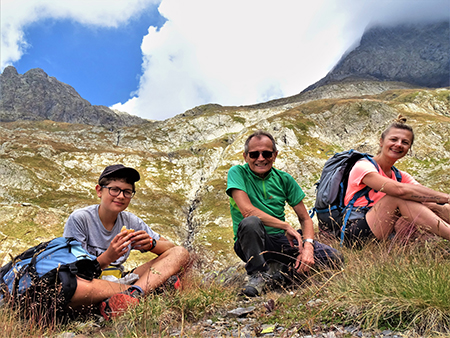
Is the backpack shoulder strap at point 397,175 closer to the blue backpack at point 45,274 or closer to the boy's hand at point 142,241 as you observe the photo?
the boy's hand at point 142,241

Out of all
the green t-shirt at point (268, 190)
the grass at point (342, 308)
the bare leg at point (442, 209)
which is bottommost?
the bare leg at point (442, 209)

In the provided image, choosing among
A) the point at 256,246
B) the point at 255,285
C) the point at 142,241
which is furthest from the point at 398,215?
the point at 142,241

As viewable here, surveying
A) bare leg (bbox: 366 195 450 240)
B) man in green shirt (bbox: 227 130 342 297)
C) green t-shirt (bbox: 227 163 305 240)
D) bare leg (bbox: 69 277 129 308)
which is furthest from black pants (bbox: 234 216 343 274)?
bare leg (bbox: 69 277 129 308)

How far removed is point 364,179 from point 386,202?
2.74ft

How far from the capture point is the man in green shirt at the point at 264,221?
4.96 m

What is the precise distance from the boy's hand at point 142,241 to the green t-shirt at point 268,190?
1950 mm

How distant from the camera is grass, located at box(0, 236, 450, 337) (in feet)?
8.07

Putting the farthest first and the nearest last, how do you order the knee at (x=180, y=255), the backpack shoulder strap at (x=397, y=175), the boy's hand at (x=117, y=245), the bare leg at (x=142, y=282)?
the backpack shoulder strap at (x=397, y=175)
the knee at (x=180, y=255)
the boy's hand at (x=117, y=245)
the bare leg at (x=142, y=282)

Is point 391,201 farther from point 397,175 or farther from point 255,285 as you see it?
point 255,285

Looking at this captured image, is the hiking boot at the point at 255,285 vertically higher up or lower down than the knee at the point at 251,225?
lower down

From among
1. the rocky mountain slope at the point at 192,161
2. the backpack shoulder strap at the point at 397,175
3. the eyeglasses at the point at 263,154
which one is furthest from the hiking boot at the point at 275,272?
the rocky mountain slope at the point at 192,161

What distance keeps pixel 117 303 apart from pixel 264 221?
298 centimetres

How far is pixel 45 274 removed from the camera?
3.51 meters

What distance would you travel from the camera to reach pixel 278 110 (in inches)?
6570
